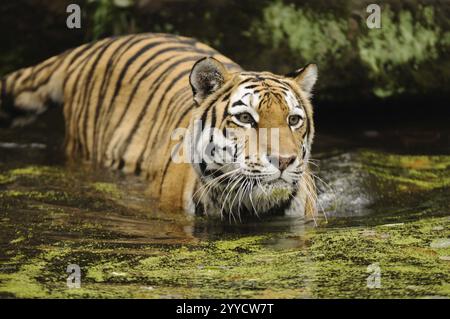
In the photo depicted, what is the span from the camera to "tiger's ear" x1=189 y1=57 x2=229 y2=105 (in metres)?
4.65

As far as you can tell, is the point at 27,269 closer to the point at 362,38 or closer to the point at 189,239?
the point at 189,239

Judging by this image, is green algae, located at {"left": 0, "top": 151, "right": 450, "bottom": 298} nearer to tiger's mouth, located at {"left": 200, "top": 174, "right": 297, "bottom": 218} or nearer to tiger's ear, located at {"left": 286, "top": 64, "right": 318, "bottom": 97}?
tiger's mouth, located at {"left": 200, "top": 174, "right": 297, "bottom": 218}

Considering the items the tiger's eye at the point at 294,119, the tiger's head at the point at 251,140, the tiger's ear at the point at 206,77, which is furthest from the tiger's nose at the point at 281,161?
the tiger's ear at the point at 206,77

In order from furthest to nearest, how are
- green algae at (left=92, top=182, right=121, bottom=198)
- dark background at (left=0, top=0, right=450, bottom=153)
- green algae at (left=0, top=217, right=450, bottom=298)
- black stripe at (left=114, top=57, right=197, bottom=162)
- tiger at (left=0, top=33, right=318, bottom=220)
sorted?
1. dark background at (left=0, top=0, right=450, bottom=153)
2. black stripe at (left=114, top=57, right=197, bottom=162)
3. green algae at (left=92, top=182, right=121, bottom=198)
4. tiger at (left=0, top=33, right=318, bottom=220)
5. green algae at (left=0, top=217, right=450, bottom=298)

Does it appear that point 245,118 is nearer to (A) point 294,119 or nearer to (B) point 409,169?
(A) point 294,119

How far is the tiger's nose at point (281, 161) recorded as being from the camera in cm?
431

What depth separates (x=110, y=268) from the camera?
145 inches

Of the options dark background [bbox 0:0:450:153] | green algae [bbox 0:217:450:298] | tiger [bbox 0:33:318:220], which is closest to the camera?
green algae [bbox 0:217:450:298]

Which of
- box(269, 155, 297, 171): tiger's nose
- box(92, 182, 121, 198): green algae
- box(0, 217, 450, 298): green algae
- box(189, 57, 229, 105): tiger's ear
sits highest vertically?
box(189, 57, 229, 105): tiger's ear

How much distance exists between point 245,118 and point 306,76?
52cm

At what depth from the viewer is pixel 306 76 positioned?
4895mm

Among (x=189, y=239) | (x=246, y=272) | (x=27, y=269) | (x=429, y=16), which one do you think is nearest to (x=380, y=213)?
(x=189, y=239)

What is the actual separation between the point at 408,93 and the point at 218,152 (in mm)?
2613

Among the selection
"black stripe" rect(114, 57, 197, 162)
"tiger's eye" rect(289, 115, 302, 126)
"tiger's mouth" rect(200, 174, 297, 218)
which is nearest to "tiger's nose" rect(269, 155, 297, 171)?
"tiger's mouth" rect(200, 174, 297, 218)
